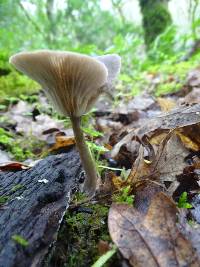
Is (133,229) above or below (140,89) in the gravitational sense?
below

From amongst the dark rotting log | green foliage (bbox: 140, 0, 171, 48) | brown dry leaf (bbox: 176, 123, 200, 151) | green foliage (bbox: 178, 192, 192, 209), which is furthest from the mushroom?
green foliage (bbox: 140, 0, 171, 48)

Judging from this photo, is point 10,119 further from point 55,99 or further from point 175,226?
point 175,226

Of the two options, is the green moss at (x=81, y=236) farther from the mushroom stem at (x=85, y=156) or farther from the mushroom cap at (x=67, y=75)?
the mushroom cap at (x=67, y=75)

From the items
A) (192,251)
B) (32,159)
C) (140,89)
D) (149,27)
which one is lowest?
(192,251)

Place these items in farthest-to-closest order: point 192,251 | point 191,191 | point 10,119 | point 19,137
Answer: point 10,119, point 19,137, point 191,191, point 192,251

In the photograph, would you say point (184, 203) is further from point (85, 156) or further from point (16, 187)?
point (16, 187)

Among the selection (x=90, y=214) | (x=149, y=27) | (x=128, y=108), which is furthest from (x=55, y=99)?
(x=149, y=27)

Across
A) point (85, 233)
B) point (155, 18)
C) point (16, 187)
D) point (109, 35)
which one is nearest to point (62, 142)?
point (16, 187)
